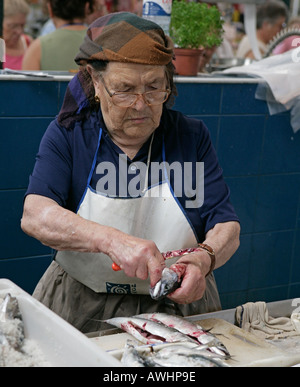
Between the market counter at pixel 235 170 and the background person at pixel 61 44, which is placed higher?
the background person at pixel 61 44

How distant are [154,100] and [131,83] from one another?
4.6 inches

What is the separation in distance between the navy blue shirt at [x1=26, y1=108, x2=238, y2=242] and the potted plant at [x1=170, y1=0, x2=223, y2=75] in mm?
1340

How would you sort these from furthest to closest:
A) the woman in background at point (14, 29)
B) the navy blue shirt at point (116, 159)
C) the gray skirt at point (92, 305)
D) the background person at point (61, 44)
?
the woman in background at point (14, 29) < the background person at point (61, 44) < the gray skirt at point (92, 305) < the navy blue shirt at point (116, 159)

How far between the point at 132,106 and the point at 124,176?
296mm

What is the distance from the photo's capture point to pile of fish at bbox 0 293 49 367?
167 cm

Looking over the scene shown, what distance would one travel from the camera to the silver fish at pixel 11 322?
174 centimetres

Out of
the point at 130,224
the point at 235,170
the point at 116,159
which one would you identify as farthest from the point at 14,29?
the point at 130,224

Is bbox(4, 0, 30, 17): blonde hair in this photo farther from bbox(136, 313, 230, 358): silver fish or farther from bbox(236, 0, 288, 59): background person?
bbox(136, 313, 230, 358): silver fish

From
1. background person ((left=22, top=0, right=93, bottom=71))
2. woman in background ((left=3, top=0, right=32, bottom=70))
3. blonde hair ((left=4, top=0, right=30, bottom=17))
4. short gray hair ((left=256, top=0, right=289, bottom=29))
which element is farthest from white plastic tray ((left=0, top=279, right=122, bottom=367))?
short gray hair ((left=256, top=0, right=289, bottom=29))

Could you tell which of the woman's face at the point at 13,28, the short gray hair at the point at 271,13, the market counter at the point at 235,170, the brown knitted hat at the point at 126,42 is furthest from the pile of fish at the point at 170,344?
the short gray hair at the point at 271,13

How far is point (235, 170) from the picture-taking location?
12.8 feet

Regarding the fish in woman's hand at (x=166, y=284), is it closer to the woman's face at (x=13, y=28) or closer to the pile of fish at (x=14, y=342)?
the pile of fish at (x=14, y=342)

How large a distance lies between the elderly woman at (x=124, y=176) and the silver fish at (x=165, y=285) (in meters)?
0.22

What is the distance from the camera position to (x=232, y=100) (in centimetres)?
380
